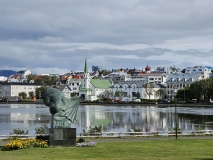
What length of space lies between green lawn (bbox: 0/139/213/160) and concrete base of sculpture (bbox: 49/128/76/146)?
76 centimetres

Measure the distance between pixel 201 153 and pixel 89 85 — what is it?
6769 inches

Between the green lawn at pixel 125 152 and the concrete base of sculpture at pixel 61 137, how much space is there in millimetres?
763

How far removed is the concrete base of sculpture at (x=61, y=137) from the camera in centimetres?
2375

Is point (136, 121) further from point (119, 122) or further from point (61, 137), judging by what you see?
point (61, 137)

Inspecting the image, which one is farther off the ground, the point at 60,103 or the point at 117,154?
the point at 60,103

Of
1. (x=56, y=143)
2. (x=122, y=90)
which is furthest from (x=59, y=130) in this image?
(x=122, y=90)

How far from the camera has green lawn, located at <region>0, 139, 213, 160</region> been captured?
19.5 metres

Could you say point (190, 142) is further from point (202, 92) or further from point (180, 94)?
point (180, 94)

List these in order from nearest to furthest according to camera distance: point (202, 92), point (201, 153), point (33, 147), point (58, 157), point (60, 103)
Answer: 1. point (58, 157)
2. point (201, 153)
3. point (33, 147)
4. point (60, 103)
5. point (202, 92)

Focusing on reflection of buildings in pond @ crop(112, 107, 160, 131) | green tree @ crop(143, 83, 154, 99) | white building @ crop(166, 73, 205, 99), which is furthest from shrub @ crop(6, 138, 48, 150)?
white building @ crop(166, 73, 205, 99)

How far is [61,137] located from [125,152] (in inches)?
177

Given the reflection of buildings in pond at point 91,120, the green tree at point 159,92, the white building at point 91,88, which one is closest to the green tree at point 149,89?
the green tree at point 159,92

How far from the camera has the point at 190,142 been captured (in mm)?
25828

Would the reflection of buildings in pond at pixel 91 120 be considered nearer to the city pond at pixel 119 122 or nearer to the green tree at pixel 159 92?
the city pond at pixel 119 122
